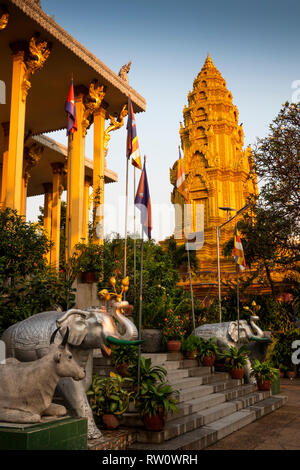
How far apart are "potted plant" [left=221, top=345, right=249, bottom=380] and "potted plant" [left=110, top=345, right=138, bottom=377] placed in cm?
326

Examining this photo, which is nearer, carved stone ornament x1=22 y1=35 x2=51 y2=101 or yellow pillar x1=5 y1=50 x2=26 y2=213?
yellow pillar x1=5 y1=50 x2=26 y2=213

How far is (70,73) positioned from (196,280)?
1552 cm

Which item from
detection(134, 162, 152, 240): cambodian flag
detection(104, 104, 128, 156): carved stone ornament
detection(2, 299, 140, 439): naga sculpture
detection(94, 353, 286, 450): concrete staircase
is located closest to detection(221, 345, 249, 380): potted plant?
detection(94, 353, 286, 450): concrete staircase

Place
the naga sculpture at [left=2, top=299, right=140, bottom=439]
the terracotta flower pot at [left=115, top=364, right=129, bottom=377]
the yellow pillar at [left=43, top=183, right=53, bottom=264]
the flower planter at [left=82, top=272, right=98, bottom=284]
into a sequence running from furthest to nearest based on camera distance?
1. the yellow pillar at [left=43, top=183, right=53, bottom=264]
2. the flower planter at [left=82, top=272, right=98, bottom=284]
3. the terracotta flower pot at [left=115, top=364, right=129, bottom=377]
4. the naga sculpture at [left=2, top=299, right=140, bottom=439]

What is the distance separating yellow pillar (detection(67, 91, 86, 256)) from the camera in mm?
12023

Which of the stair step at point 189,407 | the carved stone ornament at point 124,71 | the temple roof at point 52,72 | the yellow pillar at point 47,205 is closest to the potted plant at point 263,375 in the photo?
the stair step at point 189,407

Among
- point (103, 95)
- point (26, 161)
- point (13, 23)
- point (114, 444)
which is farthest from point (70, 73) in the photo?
point (114, 444)

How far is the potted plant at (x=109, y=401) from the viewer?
4.91 m

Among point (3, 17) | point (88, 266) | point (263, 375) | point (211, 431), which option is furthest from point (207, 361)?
point (3, 17)

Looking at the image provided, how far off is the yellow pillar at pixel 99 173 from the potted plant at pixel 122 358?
5.74 m

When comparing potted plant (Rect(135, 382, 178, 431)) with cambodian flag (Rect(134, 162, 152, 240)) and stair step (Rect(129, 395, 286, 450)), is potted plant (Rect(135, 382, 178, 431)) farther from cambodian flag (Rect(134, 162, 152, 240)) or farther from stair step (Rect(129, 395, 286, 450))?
cambodian flag (Rect(134, 162, 152, 240))

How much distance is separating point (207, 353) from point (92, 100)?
813 centimetres
